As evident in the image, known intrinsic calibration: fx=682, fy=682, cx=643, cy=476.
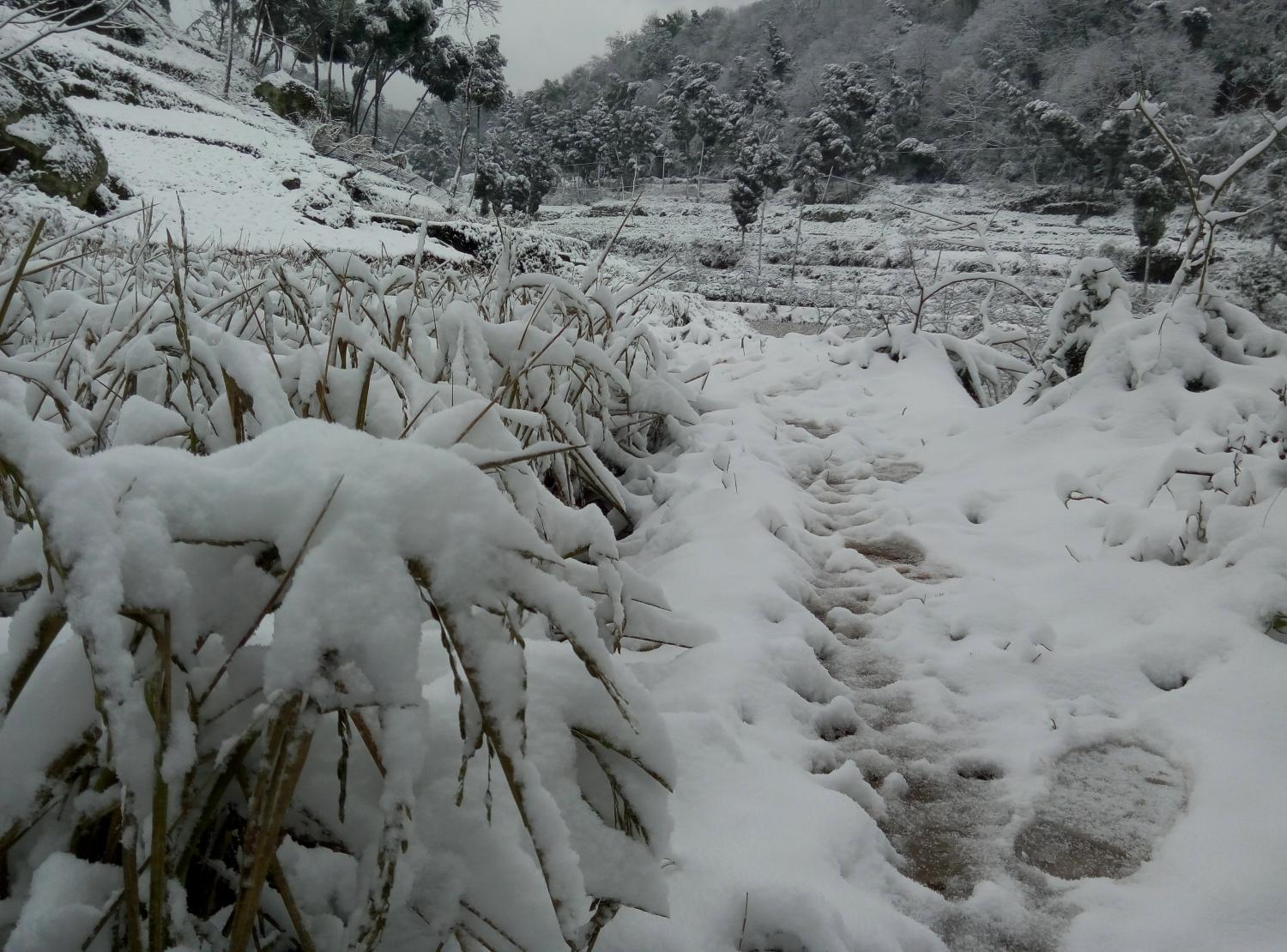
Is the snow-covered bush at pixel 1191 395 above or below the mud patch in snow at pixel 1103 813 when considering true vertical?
above

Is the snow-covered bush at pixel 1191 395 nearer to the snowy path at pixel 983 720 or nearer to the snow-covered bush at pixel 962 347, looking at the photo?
the snowy path at pixel 983 720

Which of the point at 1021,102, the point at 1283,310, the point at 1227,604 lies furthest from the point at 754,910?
the point at 1021,102

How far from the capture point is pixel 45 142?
813 centimetres

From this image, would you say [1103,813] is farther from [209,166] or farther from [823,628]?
[209,166]

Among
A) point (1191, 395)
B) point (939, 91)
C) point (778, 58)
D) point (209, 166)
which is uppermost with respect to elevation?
point (778, 58)

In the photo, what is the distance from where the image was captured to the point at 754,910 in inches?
29.4

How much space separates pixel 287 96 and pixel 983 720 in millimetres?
31100

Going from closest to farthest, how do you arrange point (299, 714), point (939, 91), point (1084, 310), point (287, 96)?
1. point (299, 714)
2. point (1084, 310)
3. point (287, 96)
4. point (939, 91)

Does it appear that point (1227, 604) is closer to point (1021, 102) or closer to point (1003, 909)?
point (1003, 909)

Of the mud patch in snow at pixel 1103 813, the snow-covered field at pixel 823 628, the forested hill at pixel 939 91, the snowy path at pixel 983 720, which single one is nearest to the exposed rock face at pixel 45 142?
the snow-covered field at pixel 823 628

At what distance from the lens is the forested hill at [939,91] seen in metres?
32.6

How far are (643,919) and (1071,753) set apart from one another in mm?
836

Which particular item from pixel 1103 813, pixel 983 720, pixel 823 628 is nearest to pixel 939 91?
pixel 823 628

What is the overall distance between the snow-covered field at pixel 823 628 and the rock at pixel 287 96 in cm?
2871
